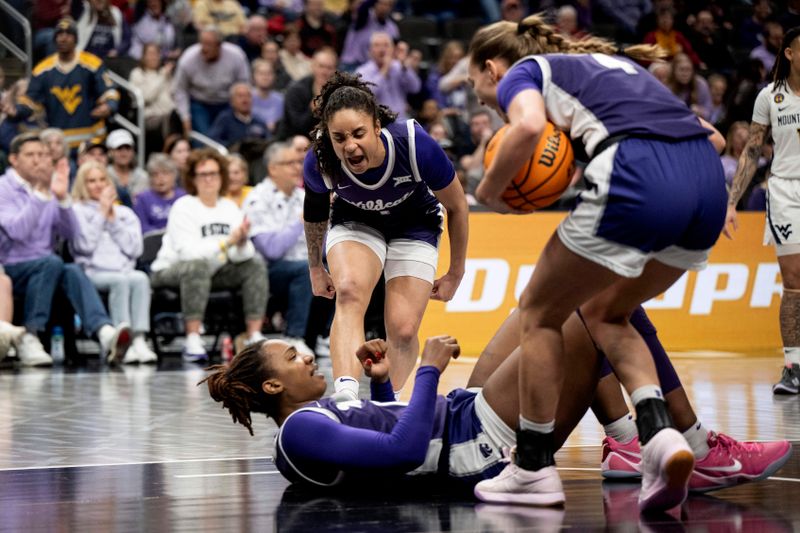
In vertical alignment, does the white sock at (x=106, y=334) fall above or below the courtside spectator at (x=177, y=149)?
below

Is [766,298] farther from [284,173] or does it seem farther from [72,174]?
[72,174]

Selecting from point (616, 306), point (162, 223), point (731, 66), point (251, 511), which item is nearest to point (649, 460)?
point (616, 306)

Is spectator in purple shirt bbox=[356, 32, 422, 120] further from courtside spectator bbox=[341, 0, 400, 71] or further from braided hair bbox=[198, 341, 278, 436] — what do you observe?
braided hair bbox=[198, 341, 278, 436]

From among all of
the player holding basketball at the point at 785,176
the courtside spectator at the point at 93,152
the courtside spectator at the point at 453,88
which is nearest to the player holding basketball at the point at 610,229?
the player holding basketball at the point at 785,176

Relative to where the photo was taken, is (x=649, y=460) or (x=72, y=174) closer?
(x=649, y=460)

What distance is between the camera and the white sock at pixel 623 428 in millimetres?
5102

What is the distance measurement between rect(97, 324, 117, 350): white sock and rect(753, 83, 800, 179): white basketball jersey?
571cm

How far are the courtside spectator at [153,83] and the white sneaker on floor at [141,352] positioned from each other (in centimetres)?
428

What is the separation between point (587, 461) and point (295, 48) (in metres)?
11.3

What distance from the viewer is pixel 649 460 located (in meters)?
4.29

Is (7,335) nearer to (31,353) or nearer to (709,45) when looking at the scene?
(31,353)

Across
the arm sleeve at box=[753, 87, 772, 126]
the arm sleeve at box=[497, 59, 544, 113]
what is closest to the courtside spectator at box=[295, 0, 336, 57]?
the arm sleeve at box=[753, 87, 772, 126]

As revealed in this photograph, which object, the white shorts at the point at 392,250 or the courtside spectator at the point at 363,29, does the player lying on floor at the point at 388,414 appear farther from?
the courtside spectator at the point at 363,29

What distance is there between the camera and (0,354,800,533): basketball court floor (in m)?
4.33
